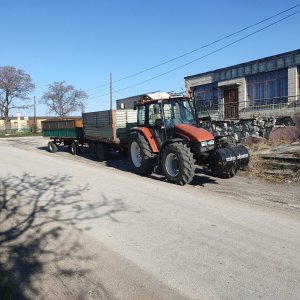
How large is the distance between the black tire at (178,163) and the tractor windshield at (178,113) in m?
1.04

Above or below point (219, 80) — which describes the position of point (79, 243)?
below

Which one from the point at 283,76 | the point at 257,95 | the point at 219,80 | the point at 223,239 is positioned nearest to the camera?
the point at 223,239

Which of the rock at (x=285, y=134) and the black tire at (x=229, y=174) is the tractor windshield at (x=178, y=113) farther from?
the rock at (x=285, y=134)

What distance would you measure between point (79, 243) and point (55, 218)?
5.58 ft

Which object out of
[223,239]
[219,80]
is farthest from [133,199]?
[219,80]

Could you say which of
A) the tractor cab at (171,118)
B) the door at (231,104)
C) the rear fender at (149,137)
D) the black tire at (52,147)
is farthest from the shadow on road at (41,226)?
the door at (231,104)

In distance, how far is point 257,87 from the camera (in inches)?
1020

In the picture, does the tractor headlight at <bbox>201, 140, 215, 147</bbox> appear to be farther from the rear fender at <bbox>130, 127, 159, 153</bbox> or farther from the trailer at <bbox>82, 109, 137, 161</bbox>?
the trailer at <bbox>82, 109, 137, 161</bbox>

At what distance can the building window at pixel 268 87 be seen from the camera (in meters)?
23.8

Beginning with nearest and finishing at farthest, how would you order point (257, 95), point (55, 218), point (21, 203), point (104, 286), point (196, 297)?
point (196, 297), point (104, 286), point (55, 218), point (21, 203), point (257, 95)

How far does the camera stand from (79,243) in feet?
20.9

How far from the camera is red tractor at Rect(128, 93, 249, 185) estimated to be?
35.4ft

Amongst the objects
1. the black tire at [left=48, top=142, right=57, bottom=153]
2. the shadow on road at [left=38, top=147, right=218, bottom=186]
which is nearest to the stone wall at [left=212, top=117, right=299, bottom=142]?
the shadow on road at [left=38, top=147, right=218, bottom=186]

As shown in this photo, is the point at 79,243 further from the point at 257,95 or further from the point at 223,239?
the point at 257,95
